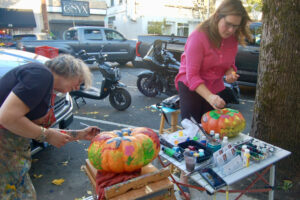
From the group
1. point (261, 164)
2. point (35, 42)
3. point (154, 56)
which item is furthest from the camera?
point (35, 42)

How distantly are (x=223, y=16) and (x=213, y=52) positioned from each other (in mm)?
328

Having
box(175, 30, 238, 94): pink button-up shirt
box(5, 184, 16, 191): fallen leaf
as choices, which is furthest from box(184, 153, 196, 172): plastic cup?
box(5, 184, 16, 191): fallen leaf

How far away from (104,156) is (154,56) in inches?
188

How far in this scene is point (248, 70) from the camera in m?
6.95

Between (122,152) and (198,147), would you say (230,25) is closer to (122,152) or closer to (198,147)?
(198,147)

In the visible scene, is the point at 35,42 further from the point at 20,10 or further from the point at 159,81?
the point at 20,10

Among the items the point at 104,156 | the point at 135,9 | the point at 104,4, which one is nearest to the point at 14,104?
the point at 104,156

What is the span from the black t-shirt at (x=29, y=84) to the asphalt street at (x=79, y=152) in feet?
5.64

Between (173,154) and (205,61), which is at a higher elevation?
(205,61)

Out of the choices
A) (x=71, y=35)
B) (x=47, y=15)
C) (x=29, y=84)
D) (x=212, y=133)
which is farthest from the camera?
(x=47, y=15)

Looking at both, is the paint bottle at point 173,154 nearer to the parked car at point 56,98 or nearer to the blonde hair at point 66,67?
the blonde hair at point 66,67

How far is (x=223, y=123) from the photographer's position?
235 centimetres

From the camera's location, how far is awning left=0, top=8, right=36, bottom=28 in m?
20.8

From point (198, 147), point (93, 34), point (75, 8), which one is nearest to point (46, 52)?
point (93, 34)
